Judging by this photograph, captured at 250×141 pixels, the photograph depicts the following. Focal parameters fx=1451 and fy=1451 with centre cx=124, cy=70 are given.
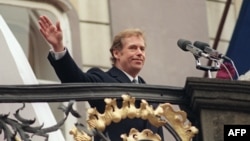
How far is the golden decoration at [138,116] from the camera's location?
10680mm

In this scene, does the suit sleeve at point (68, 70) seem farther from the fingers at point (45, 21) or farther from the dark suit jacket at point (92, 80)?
the fingers at point (45, 21)

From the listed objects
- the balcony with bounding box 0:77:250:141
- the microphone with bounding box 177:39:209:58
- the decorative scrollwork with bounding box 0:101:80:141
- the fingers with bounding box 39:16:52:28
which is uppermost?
the fingers with bounding box 39:16:52:28

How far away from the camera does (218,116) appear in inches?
431

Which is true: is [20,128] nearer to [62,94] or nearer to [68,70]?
[62,94]

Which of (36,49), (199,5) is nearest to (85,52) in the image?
(36,49)

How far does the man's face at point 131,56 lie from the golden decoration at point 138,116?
0.43 metres

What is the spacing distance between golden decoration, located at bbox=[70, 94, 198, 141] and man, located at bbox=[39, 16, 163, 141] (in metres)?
0.09

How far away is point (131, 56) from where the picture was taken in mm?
11234

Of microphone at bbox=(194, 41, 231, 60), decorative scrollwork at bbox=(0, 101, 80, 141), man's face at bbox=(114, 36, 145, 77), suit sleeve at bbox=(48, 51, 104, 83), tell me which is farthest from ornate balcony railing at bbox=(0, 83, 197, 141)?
microphone at bbox=(194, 41, 231, 60)

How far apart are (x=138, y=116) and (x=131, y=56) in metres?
0.64

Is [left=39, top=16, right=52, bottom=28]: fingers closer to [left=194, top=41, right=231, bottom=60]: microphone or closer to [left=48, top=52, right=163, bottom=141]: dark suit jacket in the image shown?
[left=48, top=52, right=163, bottom=141]: dark suit jacket

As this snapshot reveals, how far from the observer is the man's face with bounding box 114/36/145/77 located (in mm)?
11203

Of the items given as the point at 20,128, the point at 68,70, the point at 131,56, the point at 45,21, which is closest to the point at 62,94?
the point at 68,70

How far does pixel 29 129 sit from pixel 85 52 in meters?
4.20
